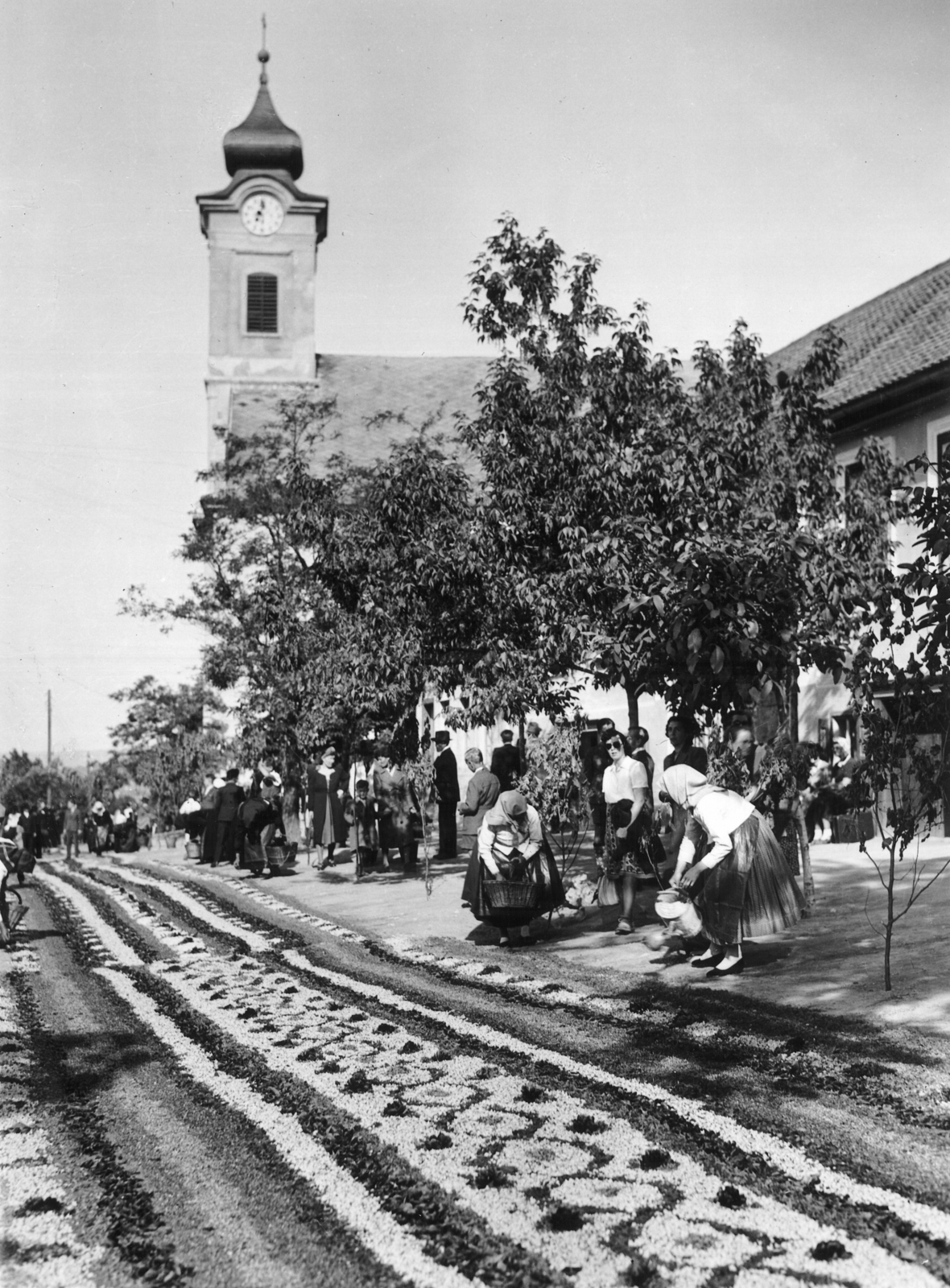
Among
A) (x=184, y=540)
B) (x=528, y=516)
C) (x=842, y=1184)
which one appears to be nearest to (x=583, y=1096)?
(x=842, y=1184)

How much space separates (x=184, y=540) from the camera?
27625mm

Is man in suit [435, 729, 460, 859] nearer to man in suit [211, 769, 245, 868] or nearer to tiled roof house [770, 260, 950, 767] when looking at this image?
man in suit [211, 769, 245, 868]

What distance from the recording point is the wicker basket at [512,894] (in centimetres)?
1137

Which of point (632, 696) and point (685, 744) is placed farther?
point (632, 696)

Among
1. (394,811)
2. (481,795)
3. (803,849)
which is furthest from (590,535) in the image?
(394,811)

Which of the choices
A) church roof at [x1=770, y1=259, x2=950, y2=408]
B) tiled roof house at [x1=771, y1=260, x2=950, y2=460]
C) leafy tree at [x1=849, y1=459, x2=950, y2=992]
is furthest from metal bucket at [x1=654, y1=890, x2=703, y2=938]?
church roof at [x1=770, y1=259, x2=950, y2=408]

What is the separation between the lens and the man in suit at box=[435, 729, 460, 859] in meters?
18.0

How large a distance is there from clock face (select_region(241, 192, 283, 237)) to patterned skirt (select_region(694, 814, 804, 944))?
49.9 meters

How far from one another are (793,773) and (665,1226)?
8079 mm

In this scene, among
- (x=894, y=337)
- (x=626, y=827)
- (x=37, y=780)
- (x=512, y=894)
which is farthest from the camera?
(x=37, y=780)

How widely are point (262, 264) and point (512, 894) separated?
4748 cm

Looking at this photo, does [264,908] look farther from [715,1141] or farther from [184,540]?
[184,540]

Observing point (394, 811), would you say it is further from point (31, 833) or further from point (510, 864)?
point (31, 833)

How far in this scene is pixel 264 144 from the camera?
55844 mm
